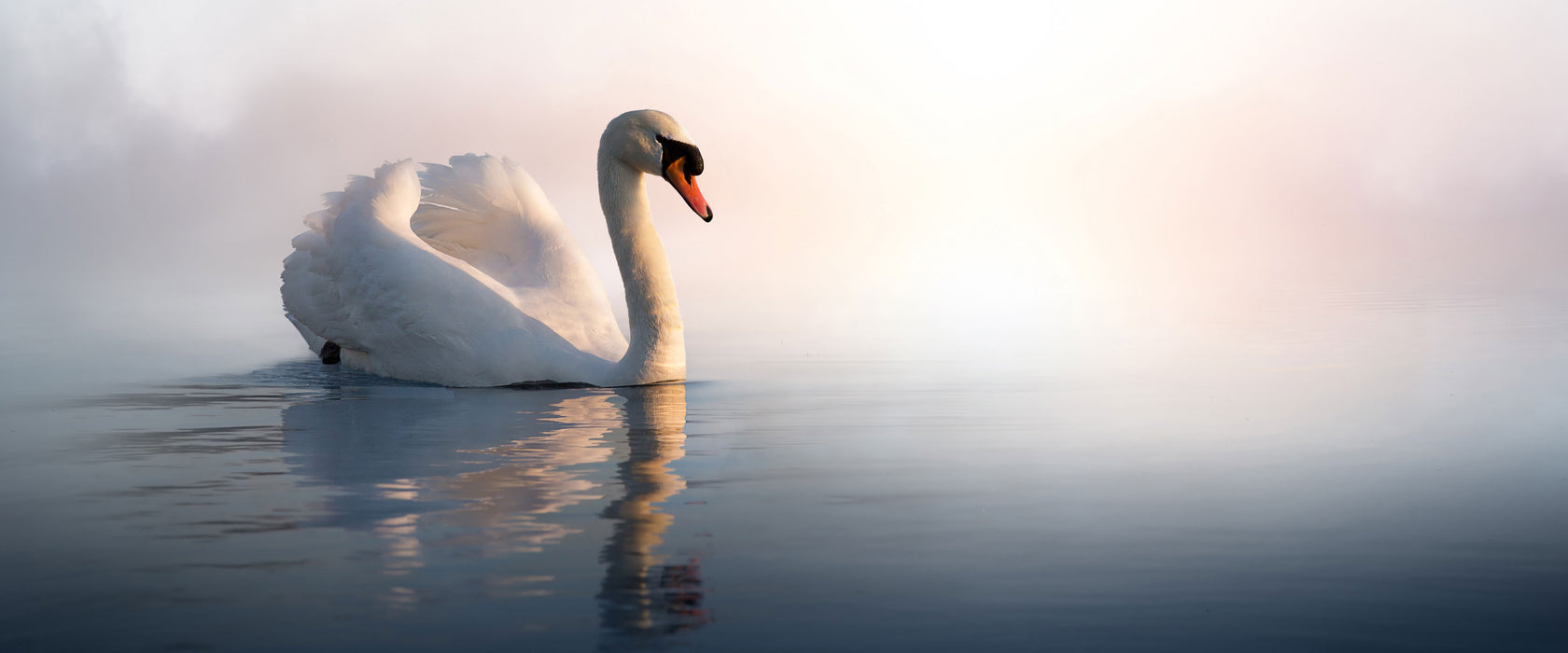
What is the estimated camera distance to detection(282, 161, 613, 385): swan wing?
8516mm

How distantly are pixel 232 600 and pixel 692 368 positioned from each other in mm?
6686

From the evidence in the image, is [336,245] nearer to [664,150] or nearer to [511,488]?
[664,150]

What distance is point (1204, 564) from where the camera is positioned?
13.2 feet

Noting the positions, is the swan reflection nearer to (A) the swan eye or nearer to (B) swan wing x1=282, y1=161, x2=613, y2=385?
(B) swan wing x1=282, y1=161, x2=613, y2=385

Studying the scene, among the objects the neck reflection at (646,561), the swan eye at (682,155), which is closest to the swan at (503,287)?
the swan eye at (682,155)

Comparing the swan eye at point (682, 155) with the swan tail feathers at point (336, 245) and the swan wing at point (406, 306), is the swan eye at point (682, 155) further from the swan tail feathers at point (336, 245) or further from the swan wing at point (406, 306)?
the swan tail feathers at point (336, 245)

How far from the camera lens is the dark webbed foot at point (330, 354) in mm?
10359

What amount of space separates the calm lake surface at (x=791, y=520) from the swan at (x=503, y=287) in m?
0.35

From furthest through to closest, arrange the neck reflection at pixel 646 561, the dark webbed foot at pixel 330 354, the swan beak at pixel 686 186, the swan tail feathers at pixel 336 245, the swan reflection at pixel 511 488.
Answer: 1. the dark webbed foot at pixel 330 354
2. the swan tail feathers at pixel 336 245
3. the swan beak at pixel 686 186
4. the swan reflection at pixel 511 488
5. the neck reflection at pixel 646 561

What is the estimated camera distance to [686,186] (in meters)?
8.51

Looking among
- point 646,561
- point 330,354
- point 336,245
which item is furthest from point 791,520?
point 330,354

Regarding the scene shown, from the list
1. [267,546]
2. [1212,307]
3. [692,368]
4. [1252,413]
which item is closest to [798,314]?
[1212,307]

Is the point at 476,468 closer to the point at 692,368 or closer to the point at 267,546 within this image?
the point at 267,546

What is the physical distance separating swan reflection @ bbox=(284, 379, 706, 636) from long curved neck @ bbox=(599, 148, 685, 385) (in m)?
0.24
